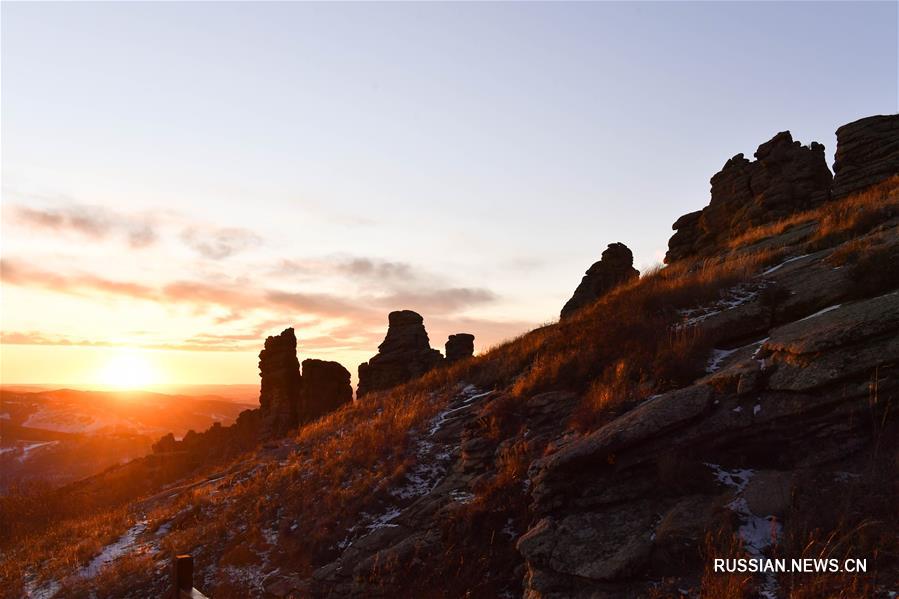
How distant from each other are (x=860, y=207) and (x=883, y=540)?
14.3 m

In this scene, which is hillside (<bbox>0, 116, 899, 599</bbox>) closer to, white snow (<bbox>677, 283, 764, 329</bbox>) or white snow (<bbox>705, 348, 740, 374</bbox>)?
white snow (<bbox>677, 283, 764, 329</bbox>)

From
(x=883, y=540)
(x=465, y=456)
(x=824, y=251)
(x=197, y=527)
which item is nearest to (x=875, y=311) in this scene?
(x=883, y=540)

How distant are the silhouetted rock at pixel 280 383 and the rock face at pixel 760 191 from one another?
122ft

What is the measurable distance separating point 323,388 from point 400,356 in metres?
11.7

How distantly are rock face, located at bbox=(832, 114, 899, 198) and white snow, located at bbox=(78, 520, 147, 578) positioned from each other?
30.5 meters

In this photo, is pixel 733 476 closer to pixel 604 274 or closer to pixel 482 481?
pixel 482 481

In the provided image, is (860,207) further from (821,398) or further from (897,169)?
(821,398)

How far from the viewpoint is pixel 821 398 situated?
7465 millimetres

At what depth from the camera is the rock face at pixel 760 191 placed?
84.4 ft

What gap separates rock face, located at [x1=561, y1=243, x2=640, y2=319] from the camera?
36.6 metres

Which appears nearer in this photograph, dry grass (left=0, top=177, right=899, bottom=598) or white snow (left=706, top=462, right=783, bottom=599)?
white snow (left=706, top=462, right=783, bottom=599)

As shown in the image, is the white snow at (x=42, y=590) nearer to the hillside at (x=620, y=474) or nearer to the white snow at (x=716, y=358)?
the hillside at (x=620, y=474)

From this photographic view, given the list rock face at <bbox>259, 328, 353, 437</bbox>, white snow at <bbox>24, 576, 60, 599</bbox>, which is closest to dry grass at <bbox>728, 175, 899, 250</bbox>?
white snow at <bbox>24, 576, 60, 599</bbox>

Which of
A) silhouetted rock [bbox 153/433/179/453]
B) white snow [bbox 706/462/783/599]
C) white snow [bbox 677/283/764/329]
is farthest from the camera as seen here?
silhouetted rock [bbox 153/433/179/453]
